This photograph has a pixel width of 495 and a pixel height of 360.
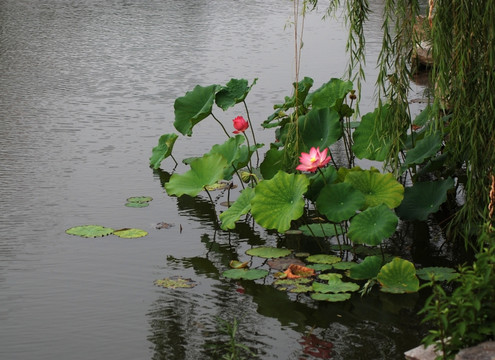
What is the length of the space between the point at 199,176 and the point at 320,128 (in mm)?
685

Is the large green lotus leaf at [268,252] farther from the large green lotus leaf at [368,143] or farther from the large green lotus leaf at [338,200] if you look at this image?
the large green lotus leaf at [368,143]

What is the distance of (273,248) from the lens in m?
4.60

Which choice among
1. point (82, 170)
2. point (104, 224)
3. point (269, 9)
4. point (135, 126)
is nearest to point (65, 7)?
point (269, 9)

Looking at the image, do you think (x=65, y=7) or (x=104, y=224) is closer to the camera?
(x=104, y=224)

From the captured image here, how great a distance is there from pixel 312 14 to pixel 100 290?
10193mm

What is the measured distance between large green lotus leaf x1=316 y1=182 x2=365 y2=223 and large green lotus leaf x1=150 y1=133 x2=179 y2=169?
1.43 metres

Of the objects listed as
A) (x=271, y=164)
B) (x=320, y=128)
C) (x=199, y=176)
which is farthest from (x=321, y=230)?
(x=199, y=176)

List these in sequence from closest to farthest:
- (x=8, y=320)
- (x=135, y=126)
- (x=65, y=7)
Result: (x=8, y=320) → (x=135, y=126) → (x=65, y=7)

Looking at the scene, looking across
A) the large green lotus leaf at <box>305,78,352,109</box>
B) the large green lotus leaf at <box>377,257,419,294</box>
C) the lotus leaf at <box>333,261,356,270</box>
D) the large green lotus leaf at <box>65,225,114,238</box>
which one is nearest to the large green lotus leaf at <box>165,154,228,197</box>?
the large green lotus leaf at <box>65,225,114,238</box>

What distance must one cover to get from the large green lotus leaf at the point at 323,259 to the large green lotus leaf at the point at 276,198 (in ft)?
0.72

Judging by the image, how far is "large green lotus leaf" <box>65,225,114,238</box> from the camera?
15.6 ft

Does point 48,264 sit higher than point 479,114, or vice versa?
point 479,114

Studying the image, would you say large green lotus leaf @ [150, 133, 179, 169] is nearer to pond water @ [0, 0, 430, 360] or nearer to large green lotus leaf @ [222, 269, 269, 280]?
pond water @ [0, 0, 430, 360]

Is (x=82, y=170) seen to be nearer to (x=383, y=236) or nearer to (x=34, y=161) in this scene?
(x=34, y=161)
